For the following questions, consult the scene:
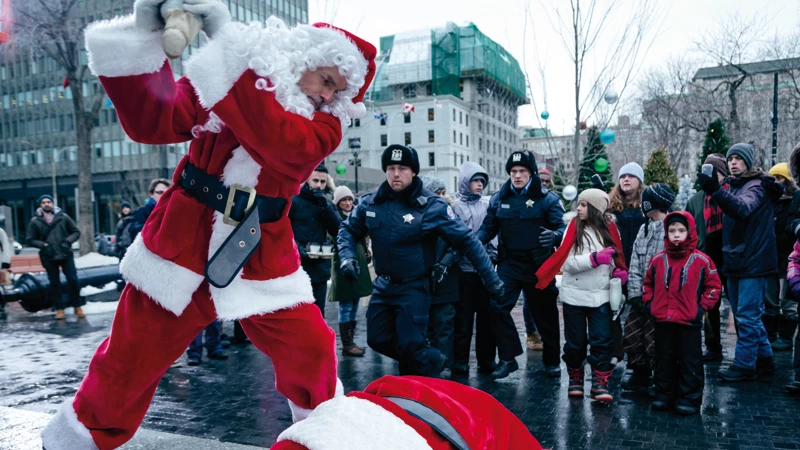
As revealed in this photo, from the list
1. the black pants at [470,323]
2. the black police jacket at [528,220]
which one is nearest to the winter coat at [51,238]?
the black pants at [470,323]

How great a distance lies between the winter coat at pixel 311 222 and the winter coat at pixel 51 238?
478cm

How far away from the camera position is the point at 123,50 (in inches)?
79.4

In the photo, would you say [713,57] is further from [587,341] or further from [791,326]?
[587,341]

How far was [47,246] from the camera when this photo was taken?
9.14 metres

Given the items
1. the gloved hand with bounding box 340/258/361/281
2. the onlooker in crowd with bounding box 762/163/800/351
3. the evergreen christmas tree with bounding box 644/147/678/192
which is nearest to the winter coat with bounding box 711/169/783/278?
the onlooker in crowd with bounding box 762/163/800/351

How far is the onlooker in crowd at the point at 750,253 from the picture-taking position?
520cm

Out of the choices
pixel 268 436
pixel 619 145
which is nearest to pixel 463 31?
pixel 619 145

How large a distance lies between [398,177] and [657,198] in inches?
95.5

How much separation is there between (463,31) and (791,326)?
6698 centimetres

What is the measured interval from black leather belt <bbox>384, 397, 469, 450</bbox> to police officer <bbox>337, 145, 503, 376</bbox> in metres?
3.11

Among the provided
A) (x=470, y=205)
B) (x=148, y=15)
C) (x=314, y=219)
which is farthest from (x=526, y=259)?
(x=148, y=15)

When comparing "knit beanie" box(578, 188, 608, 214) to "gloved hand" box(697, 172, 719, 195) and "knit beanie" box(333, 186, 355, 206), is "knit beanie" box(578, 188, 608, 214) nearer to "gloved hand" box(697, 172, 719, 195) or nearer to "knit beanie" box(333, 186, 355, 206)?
"gloved hand" box(697, 172, 719, 195)

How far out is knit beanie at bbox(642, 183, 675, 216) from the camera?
5270 millimetres

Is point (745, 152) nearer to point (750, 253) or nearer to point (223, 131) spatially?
point (750, 253)
